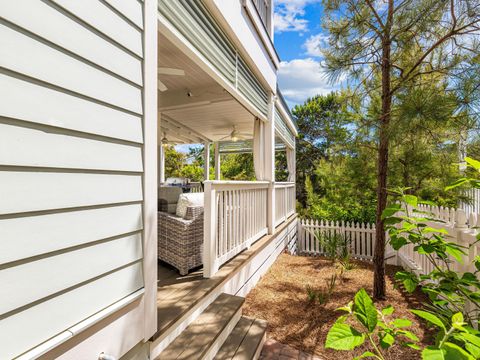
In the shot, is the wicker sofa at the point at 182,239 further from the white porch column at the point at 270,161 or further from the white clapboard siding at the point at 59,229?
the white porch column at the point at 270,161

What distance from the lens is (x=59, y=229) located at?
108 centimetres

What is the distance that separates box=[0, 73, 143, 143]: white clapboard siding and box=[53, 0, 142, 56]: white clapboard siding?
1.30 ft

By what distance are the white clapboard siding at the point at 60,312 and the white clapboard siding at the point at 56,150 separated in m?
0.58

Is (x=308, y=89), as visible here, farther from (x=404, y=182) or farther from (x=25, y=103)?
(x=25, y=103)

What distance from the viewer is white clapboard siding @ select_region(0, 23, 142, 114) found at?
0.92 metres

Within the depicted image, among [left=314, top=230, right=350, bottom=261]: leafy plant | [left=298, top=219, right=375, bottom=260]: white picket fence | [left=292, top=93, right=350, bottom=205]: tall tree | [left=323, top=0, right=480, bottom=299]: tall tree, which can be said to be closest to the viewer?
[left=323, top=0, right=480, bottom=299]: tall tree

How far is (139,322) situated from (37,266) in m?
0.74

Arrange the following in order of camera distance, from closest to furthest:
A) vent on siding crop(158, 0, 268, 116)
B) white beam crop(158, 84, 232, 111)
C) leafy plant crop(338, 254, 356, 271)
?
vent on siding crop(158, 0, 268, 116) → white beam crop(158, 84, 232, 111) → leafy plant crop(338, 254, 356, 271)

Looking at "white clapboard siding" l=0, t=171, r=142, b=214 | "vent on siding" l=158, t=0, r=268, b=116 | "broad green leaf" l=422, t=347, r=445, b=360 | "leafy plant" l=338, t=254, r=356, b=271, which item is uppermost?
"vent on siding" l=158, t=0, r=268, b=116

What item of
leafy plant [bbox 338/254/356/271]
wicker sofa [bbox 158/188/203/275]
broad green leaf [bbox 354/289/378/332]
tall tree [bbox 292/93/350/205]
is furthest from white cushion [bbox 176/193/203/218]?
tall tree [bbox 292/93/350/205]

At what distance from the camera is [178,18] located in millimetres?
1926

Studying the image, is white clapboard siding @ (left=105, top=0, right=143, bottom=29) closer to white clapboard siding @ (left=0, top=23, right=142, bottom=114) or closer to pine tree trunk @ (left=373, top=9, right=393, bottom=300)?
white clapboard siding @ (left=0, top=23, right=142, bottom=114)

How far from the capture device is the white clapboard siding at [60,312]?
3.01ft

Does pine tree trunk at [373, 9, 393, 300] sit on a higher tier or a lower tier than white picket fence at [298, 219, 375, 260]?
higher
